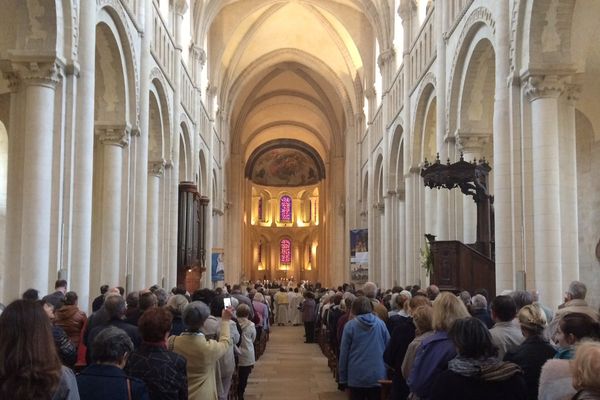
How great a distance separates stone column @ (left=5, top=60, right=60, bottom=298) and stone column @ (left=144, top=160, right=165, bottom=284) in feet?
25.5

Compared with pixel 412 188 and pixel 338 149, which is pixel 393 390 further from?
pixel 338 149

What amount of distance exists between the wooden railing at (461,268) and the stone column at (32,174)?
24.4 ft

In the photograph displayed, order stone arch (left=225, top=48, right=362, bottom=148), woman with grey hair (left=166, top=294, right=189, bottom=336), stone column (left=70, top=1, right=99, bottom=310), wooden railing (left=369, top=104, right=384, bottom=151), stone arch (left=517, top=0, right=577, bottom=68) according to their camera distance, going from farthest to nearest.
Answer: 1. stone arch (left=225, top=48, right=362, bottom=148)
2. wooden railing (left=369, top=104, right=384, bottom=151)
3. stone column (left=70, top=1, right=99, bottom=310)
4. stone arch (left=517, top=0, right=577, bottom=68)
5. woman with grey hair (left=166, top=294, right=189, bottom=336)

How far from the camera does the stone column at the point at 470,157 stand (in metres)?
17.2

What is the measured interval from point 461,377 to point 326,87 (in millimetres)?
40963

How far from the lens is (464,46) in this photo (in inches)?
653

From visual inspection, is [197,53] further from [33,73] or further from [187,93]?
[33,73]

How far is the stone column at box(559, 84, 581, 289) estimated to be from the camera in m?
12.0

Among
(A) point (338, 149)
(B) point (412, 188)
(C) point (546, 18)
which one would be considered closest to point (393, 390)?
(C) point (546, 18)

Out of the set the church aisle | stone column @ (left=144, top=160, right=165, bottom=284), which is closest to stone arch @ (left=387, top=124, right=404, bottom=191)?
the church aisle

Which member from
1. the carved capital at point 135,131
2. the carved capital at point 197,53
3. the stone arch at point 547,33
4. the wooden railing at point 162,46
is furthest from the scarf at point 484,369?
the carved capital at point 197,53

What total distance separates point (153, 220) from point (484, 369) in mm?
17680

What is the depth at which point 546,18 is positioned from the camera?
12.0 metres

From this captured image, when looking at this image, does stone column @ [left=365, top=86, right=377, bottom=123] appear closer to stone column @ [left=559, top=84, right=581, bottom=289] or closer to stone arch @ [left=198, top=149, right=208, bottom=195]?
stone arch @ [left=198, top=149, right=208, bottom=195]
